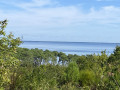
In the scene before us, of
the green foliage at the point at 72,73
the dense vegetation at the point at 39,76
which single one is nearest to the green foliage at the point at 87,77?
the dense vegetation at the point at 39,76

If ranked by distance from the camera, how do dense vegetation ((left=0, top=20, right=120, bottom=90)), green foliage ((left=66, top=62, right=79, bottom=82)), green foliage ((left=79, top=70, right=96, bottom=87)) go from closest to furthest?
dense vegetation ((left=0, top=20, right=120, bottom=90)) → green foliage ((left=79, top=70, right=96, bottom=87)) → green foliage ((left=66, top=62, right=79, bottom=82))

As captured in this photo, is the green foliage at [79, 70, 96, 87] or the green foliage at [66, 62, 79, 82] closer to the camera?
the green foliage at [79, 70, 96, 87]

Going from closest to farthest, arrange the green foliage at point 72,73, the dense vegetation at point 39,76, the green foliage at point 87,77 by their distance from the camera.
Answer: the dense vegetation at point 39,76 < the green foliage at point 87,77 < the green foliage at point 72,73

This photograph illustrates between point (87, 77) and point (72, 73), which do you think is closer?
point (87, 77)

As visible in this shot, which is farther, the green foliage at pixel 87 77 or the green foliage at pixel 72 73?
the green foliage at pixel 72 73

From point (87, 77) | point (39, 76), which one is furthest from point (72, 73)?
point (39, 76)

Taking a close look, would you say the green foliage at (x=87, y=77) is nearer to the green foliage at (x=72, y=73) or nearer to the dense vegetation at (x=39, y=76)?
the dense vegetation at (x=39, y=76)

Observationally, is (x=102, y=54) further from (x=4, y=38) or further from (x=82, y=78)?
(x=4, y=38)

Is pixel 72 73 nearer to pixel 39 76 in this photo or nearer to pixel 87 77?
pixel 87 77

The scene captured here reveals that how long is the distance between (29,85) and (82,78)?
9.78ft

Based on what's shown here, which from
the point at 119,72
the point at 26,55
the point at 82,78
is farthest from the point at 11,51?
the point at 26,55

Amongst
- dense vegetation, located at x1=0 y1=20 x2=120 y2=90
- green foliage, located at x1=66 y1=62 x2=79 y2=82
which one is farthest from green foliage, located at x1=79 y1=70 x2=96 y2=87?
green foliage, located at x1=66 y1=62 x2=79 y2=82

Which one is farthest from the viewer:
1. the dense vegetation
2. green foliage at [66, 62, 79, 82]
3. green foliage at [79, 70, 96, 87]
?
green foliage at [66, 62, 79, 82]

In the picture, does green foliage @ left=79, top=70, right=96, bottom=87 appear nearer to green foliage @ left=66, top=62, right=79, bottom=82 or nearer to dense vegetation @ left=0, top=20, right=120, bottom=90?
A: dense vegetation @ left=0, top=20, right=120, bottom=90
